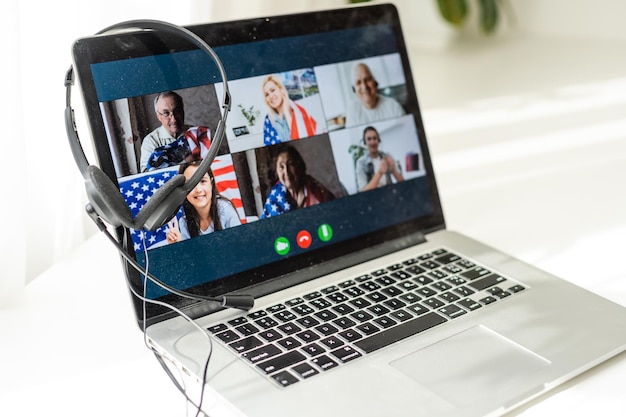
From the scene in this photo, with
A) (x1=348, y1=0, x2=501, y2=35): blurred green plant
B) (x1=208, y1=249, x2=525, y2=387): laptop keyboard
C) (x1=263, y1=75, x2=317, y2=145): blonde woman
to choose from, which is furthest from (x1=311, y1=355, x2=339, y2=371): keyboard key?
(x1=348, y1=0, x2=501, y2=35): blurred green plant

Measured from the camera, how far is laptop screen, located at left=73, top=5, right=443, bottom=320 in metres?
0.66

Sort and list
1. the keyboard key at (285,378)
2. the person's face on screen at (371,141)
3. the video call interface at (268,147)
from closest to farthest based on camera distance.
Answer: the keyboard key at (285,378)
the video call interface at (268,147)
the person's face on screen at (371,141)

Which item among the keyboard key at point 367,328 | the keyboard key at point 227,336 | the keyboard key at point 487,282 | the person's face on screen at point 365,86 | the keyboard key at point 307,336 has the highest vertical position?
the person's face on screen at point 365,86

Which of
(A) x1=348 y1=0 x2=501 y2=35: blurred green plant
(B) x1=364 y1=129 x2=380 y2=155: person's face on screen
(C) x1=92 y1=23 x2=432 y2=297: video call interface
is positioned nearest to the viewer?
(C) x1=92 y1=23 x2=432 y2=297: video call interface

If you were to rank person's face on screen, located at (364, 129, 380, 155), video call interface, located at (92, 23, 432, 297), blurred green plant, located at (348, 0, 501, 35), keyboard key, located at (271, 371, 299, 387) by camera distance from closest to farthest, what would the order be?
keyboard key, located at (271, 371, 299, 387), video call interface, located at (92, 23, 432, 297), person's face on screen, located at (364, 129, 380, 155), blurred green plant, located at (348, 0, 501, 35)

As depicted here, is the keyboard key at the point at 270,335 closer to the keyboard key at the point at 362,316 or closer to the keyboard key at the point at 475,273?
the keyboard key at the point at 362,316

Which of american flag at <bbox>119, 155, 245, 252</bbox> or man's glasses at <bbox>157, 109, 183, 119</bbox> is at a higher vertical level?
man's glasses at <bbox>157, 109, 183, 119</bbox>

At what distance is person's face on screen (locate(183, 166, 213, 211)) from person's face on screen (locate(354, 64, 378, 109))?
203mm

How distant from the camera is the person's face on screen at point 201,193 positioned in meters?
0.68

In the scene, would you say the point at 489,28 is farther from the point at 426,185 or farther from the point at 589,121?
the point at 426,185

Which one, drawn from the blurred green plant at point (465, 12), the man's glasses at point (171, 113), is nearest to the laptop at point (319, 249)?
the man's glasses at point (171, 113)

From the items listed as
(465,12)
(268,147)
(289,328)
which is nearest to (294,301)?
(289,328)

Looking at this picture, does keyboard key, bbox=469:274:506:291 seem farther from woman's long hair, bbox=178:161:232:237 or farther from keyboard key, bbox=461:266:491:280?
woman's long hair, bbox=178:161:232:237

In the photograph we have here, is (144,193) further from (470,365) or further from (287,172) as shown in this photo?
(470,365)
